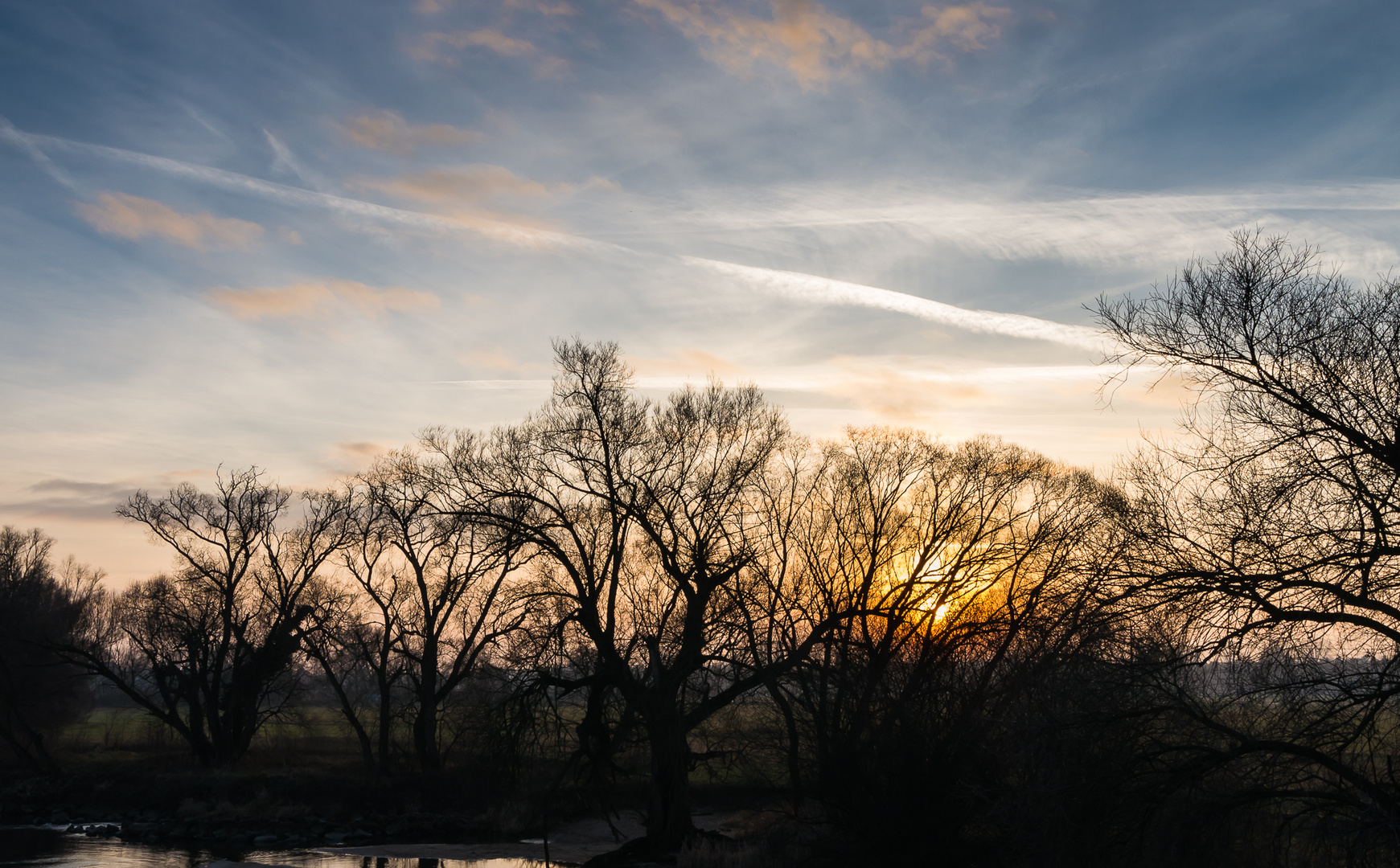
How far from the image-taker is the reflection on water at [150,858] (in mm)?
26906

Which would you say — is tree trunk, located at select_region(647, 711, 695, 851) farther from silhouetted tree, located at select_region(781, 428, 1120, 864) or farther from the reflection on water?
the reflection on water

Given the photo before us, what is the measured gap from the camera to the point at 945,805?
50.5ft

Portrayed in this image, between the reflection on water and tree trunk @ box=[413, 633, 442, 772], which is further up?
tree trunk @ box=[413, 633, 442, 772]

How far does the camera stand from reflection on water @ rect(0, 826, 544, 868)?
26.9m

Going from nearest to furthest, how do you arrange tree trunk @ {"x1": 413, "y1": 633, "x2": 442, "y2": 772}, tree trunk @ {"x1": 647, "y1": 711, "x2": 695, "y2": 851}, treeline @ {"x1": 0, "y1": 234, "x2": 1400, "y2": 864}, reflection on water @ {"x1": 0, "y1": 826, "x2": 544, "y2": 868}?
treeline @ {"x1": 0, "y1": 234, "x2": 1400, "y2": 864} < tree trunk @ {"x1": 647, "y1": 711, "x2": 695, "y2": 851} < reflection on water @ {"x1": 0, "y1": 826, "x2": 544, "y2": 868} < tree trunk @ {"x1": 413, "y1": 633, "x2": 442, "y2": 772}

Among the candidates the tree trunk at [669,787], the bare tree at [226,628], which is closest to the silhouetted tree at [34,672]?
the bare tree at [226,628]

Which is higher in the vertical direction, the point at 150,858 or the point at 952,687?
the point at 952,687

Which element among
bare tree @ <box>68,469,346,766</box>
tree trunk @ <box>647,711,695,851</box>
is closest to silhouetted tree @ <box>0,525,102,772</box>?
bare tree @ <box>68,469,346,766</box>

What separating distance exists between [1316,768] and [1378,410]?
4.89 meters

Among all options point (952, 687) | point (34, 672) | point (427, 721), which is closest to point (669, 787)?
point (952, 687)

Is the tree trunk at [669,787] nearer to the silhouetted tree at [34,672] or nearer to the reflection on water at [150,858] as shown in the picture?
the reflection on water at [150,858]

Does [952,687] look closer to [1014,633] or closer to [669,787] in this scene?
[1014,633]

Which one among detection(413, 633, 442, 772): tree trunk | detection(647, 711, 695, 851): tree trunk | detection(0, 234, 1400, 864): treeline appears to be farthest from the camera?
detection(413, 633, 442, 772): tree trunk

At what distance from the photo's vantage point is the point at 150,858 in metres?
28.4
